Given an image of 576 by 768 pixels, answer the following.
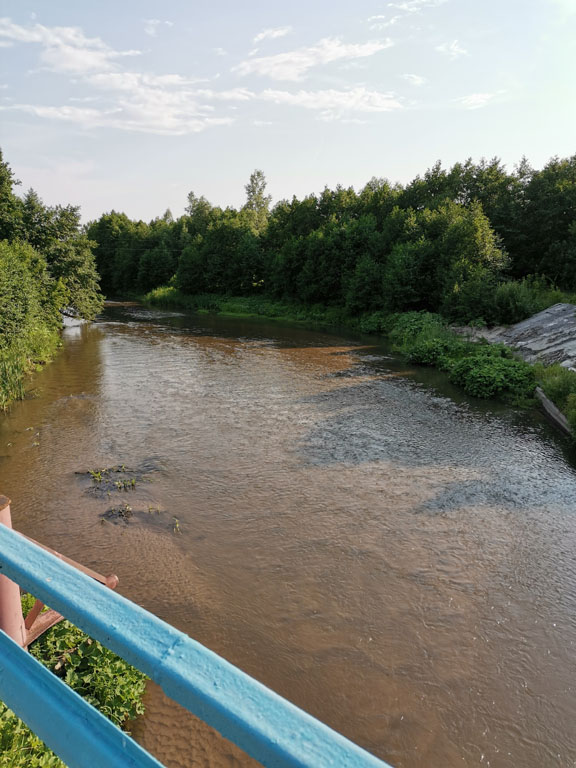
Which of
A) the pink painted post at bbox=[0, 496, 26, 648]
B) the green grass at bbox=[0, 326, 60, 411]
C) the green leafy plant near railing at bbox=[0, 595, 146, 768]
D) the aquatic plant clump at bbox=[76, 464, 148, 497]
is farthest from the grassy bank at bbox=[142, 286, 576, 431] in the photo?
the green grass at bbox=[0, 326, 60, 411]

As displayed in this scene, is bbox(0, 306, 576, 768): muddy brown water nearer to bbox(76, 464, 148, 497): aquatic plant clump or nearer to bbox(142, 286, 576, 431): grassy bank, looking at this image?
bbox(76, 464, 148, 497): aquatic plant clump

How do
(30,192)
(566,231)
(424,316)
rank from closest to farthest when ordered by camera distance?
1. (30,192)
2. (424,316)
3. (566,231)

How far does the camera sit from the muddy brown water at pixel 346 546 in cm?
490

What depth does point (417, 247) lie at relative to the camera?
3097cm

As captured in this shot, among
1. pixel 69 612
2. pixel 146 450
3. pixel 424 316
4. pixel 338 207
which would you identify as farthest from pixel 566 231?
pixel 69 612

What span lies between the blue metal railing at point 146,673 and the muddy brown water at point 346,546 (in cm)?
400

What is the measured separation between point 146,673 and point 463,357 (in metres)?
20.8

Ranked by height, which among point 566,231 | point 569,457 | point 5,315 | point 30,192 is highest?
point 30,192

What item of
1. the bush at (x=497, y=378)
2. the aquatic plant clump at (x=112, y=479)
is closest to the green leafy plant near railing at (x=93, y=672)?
the aquatic plant clump at (x=112, y=479)

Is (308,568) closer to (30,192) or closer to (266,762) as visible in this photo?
(266,762)

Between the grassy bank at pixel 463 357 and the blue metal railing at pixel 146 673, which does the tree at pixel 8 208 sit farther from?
the blue metal railing at pixel 146 673

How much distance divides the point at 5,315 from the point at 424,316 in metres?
21.0

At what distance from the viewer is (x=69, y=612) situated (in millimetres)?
1146

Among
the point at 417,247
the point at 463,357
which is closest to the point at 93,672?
the point at 463,357
